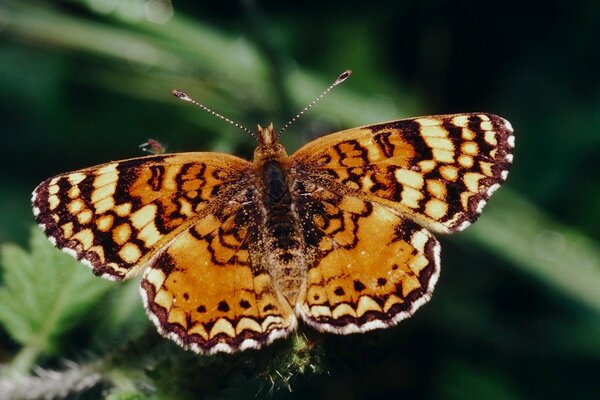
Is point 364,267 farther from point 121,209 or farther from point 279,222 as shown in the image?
point 121,209

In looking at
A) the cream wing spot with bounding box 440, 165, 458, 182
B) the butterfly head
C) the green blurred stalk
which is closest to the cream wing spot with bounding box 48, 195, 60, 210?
the butterfly head

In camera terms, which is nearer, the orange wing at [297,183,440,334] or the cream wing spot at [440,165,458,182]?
the orange wing at [297,183,440,334]

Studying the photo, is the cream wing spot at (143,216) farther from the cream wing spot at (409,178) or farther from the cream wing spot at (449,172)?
the cream wing spot at (449,172)

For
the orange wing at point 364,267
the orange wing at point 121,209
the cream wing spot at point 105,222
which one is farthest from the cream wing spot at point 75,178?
the orange wing at point 364,267

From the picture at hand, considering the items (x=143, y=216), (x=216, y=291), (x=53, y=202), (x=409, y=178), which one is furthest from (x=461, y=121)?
(x=53, y=202)

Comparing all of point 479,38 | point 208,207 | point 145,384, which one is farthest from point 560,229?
point 145,384

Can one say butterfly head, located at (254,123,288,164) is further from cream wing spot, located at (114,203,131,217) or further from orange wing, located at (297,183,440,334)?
cream wing spot, located at (114,203,131,217)

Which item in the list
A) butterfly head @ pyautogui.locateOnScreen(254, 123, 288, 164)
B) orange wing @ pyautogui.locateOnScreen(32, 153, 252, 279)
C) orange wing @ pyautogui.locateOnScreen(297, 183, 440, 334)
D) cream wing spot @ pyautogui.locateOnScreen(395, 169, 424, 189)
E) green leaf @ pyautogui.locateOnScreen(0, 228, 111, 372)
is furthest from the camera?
green leaf @ pyautogui.locateOnScreen(0, 228, 111, 372)

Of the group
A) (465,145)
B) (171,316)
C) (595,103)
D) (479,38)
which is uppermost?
(479,38)

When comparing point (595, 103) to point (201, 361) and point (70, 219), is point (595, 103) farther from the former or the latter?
point (70, 219)
